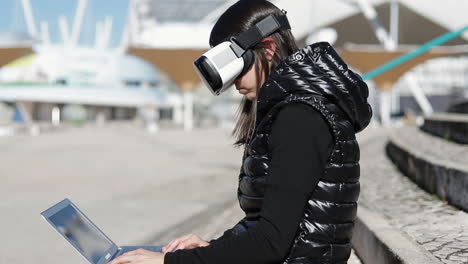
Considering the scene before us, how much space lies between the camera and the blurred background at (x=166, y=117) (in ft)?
18.7

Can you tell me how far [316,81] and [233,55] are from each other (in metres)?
0.22

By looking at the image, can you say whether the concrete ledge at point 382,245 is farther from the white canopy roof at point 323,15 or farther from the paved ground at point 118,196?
the white canopy roof at point 323,15

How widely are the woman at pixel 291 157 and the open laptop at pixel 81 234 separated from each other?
13 cm

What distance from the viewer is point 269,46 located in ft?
5.16

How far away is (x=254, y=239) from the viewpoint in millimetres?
1381

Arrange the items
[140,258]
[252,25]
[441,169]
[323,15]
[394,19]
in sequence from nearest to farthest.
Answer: [140,258]
[252,25]
[441,169]
[394,19]
[323,15]

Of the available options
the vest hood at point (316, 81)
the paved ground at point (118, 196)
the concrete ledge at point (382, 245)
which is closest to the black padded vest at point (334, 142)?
the vest hood at point (316, 81)

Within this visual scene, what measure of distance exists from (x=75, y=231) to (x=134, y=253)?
0.20m

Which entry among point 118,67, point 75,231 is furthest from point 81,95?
point 75,231

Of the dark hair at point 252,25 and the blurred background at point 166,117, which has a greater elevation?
the dark hair at point 252,25

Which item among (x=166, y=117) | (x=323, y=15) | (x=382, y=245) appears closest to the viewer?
(x=382, y=245)

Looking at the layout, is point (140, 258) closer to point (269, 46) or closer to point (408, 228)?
point (269, 46)

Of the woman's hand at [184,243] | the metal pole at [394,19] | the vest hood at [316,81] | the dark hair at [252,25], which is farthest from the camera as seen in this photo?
the metal pole at [394,19]

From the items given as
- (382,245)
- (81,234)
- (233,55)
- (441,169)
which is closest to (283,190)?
(233,55)
